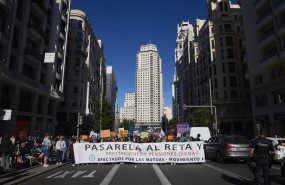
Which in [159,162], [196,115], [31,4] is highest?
[31,4]

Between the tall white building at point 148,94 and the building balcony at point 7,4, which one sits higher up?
the tall white building at point 148,94

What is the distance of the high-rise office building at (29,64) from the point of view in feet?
68.3

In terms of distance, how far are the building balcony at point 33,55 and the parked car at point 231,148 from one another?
2259cm

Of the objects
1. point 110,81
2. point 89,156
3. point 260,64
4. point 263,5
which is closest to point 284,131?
point 260,64

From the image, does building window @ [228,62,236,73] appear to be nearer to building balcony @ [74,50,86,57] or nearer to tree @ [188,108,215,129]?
tree @ [188,108,215,129]

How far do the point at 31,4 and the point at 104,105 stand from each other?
24.0m

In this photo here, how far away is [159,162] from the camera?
1306cm

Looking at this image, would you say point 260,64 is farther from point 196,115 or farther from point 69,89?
point 69,89

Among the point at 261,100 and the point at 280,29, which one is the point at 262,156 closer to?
the point at 280,29

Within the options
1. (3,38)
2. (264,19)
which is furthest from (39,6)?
(264,19)

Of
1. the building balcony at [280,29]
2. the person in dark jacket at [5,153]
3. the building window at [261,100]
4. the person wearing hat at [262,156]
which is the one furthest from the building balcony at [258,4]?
the person in dark jacket at [5,153]

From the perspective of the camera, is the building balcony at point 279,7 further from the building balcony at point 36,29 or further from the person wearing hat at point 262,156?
Result: the building balcony at point 36,29

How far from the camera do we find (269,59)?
26.7m

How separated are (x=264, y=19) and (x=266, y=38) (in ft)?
8.91
